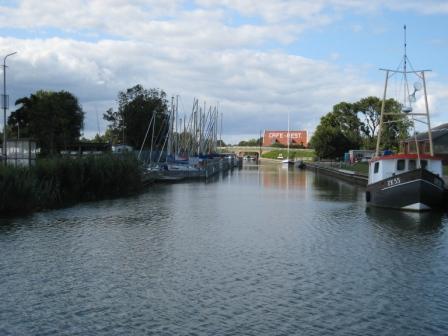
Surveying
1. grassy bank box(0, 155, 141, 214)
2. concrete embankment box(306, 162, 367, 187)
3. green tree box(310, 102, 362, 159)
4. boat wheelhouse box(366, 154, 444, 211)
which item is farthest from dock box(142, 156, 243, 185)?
green tree box(310, 102, 362, 159)

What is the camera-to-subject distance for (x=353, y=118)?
4968 inches

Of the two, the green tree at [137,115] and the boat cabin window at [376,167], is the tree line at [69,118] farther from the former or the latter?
the boat cabin window at [376,167]

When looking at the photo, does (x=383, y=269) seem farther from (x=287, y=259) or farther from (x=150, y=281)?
(x=150, y=281)

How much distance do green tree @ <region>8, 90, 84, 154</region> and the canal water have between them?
1986 inches

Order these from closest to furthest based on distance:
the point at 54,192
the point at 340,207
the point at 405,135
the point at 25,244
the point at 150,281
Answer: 1. the point at 150,281
2. the point at 25,244
3. the point at 54,192
4. the point at 340,207
5. the point at 405,135

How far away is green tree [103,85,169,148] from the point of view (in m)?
94.9

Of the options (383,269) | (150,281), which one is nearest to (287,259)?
(383,269)

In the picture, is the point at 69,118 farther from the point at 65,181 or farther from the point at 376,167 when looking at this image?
the point at 376,167

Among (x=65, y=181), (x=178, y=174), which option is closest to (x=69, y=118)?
(x=178, y=174)

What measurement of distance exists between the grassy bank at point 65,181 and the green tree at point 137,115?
46.8 m

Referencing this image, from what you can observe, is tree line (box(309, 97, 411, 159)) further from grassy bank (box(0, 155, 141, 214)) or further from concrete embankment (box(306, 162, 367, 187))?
grassy bank (box(0, 155, 141, 214))

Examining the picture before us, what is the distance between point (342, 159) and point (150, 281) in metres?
115

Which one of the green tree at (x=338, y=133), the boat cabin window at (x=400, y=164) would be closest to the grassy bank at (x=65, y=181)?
the boat cabin window at (x=400, y=164)

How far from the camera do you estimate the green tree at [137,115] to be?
94.9 meters
